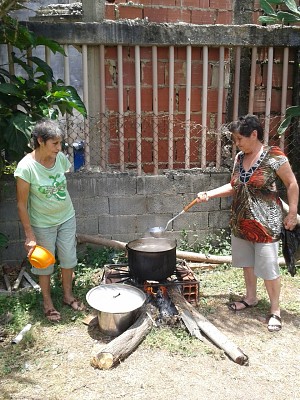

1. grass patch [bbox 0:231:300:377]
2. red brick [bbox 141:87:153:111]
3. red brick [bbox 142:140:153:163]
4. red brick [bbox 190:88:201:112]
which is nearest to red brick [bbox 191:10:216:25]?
red brick [bbox 190:88:201:112]

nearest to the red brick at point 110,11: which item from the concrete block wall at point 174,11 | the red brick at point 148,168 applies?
the concrete block wall at point 174,11

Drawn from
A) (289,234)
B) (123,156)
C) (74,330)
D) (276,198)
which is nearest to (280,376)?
(289,234)

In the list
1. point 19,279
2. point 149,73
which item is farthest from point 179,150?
point 19,279

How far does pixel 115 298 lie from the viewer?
13.6ft

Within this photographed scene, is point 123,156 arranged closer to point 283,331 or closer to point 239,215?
point 239,215

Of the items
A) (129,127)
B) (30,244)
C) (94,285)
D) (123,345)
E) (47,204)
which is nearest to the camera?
(123,345)

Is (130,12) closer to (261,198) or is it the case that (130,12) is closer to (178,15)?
(178,15)

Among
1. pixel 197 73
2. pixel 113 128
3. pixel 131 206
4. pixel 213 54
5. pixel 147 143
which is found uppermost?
pixel 213 54

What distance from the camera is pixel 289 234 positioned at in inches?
163

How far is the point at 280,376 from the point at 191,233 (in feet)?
8.06

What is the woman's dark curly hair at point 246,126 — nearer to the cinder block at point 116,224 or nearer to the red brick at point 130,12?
the cinder block at point 116,224

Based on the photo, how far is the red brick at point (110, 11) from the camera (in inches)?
209

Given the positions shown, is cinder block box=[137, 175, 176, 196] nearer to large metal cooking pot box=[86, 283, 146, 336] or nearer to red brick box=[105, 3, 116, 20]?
large metal cooking pot box=[86, 283, 146, 336]

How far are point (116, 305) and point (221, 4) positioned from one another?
13.7ft
